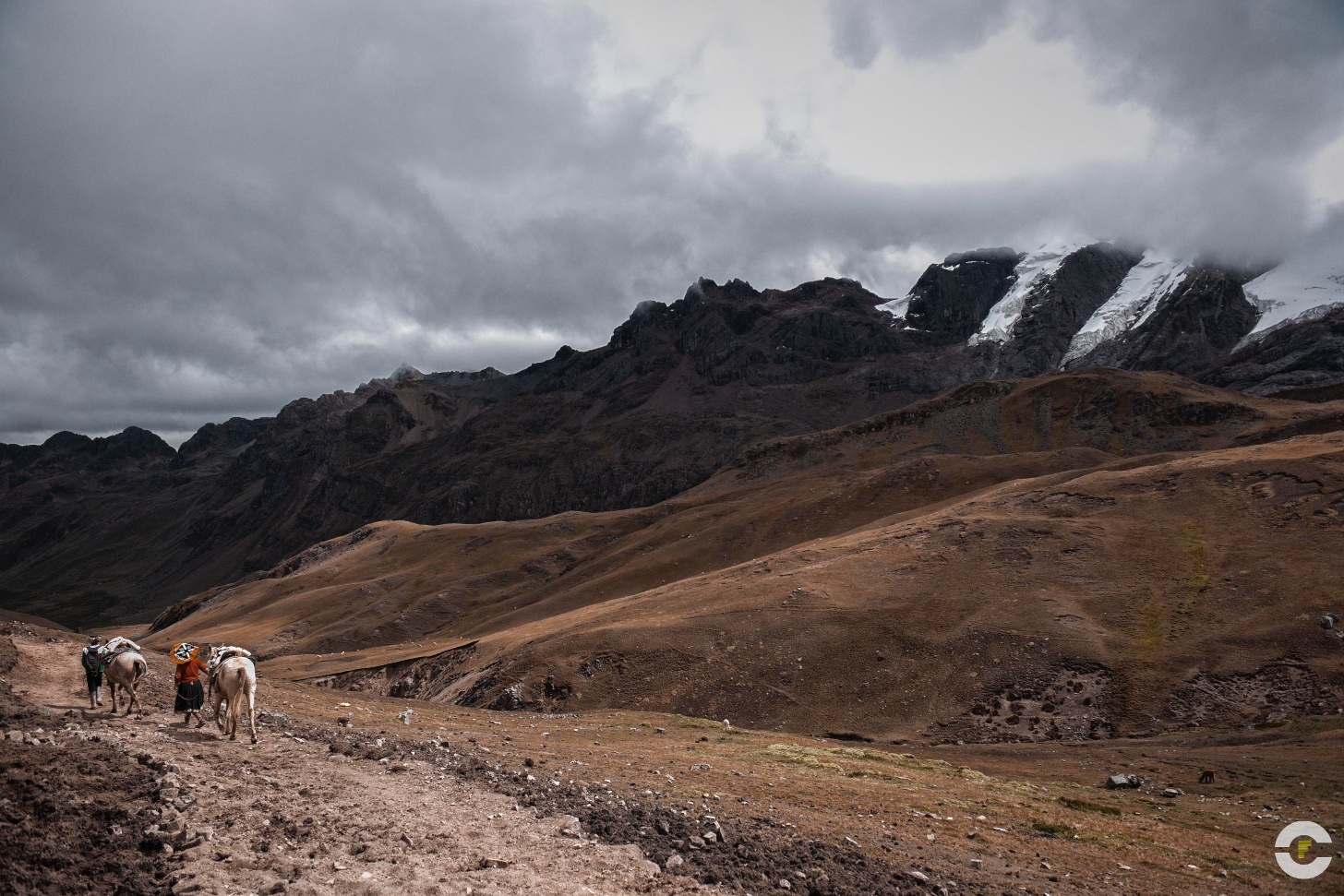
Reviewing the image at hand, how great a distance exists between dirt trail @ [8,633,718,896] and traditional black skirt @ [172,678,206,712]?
1.63 m

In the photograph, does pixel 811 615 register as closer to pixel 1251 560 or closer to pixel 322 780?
pixel 1251 560

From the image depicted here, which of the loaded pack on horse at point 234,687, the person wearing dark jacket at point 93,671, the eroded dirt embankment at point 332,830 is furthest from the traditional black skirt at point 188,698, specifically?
the person wearing dark jacket at point 93,671

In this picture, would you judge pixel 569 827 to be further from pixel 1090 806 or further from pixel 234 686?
pixel 1090 806

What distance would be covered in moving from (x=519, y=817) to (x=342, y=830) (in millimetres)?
3534

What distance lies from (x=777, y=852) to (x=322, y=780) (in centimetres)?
1026

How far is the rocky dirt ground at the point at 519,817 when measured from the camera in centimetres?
1455

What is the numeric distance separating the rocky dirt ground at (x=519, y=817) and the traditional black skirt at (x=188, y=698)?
1.66 ft

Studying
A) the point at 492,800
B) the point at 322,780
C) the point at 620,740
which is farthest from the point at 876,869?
the point at 620,740

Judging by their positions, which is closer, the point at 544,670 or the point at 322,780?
the point at 322,780

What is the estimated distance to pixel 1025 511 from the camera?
81.4 m

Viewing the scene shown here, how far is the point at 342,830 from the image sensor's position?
1591 centimetres

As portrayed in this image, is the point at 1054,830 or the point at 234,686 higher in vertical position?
the point at 234,686

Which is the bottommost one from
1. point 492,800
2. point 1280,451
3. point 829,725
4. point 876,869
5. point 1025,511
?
point 829,725

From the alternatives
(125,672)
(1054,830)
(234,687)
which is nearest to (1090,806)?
(1054,830)
